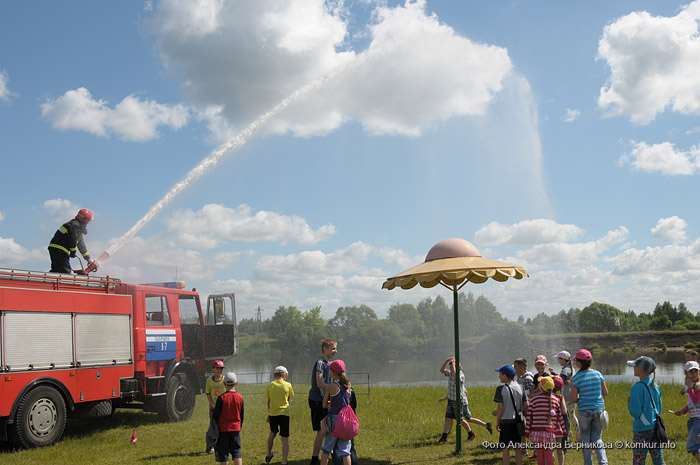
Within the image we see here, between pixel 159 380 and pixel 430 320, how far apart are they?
376 feet

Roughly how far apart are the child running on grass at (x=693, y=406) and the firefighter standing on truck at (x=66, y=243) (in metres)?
11.6

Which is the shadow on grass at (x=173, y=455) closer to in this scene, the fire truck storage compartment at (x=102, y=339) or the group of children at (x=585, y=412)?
the fire truck storage compartment at (x=102, y=339)

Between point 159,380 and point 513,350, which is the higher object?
point 159,380

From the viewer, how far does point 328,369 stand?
8164 mm

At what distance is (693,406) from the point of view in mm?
7535

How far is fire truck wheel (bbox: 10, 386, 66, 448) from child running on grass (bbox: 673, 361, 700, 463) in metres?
10.6

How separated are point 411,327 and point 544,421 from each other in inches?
4369

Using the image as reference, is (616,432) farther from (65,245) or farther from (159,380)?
(65,245)

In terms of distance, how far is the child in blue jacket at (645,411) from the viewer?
715cm

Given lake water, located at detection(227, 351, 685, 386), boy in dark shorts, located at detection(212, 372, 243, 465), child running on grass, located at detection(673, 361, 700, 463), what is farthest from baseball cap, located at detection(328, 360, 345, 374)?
lake water, located at detection(227, 351, 685, 386)

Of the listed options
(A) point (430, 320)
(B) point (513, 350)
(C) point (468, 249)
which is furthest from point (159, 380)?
(A) point (430, 320)

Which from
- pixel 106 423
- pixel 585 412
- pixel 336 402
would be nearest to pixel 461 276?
pixel 585 412

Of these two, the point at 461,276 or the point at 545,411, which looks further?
the point at 461,276

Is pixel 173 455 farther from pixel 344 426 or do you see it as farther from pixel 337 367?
pixel 337 367
